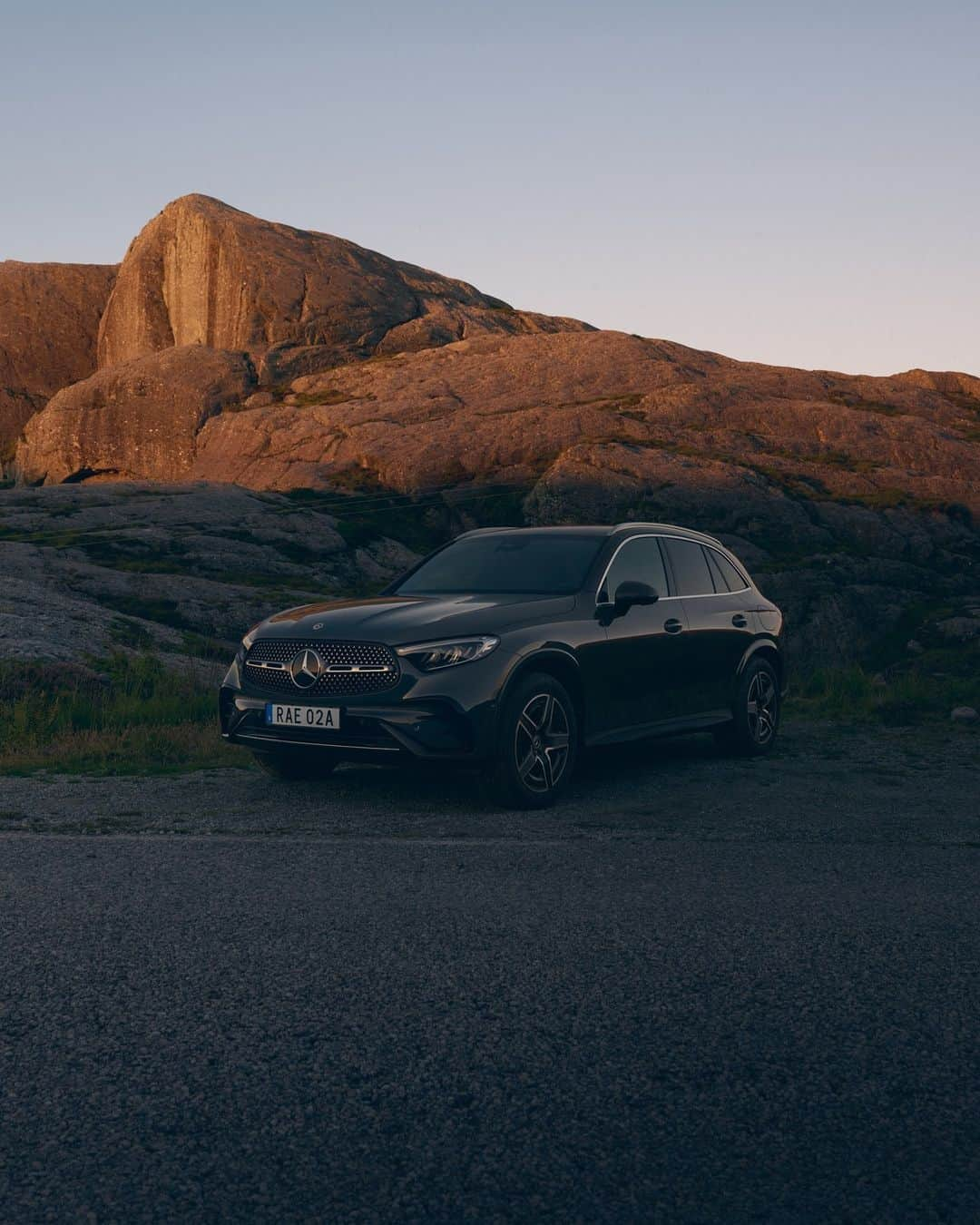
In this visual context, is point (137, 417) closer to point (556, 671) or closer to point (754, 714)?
point (754, 714)

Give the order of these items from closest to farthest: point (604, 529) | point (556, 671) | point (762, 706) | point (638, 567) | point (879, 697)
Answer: point (556, 671) → point (638, 567) → point (604, 529) → point (762, 706) → point (879, 697)

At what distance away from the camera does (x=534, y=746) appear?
25.7 feet

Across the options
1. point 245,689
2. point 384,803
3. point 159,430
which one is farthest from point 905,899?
point 159,430

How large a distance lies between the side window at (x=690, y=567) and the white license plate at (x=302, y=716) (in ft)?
10.8

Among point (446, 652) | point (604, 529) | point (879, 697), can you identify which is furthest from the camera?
point (879, 697)

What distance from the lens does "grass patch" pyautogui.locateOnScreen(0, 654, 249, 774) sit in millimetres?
9430

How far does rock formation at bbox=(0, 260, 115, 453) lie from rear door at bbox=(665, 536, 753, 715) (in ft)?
140

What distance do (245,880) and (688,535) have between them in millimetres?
5579

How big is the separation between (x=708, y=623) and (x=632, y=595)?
53.0 inches

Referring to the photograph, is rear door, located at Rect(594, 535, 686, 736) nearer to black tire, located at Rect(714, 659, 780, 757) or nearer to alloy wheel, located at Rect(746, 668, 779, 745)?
black tire, located at Rect(714, 659, 780, 757)

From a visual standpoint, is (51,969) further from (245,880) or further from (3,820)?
(3,820)

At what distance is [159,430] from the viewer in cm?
3581

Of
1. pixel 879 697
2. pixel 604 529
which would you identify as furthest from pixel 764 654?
pixel 879 697

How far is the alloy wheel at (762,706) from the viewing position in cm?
1019
